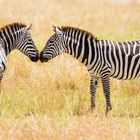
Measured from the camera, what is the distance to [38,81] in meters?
10.8

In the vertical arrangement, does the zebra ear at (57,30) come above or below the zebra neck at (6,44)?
above

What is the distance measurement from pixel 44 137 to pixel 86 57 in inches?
144

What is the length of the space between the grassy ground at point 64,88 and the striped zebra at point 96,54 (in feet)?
1.77

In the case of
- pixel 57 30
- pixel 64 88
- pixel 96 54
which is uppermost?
pixel 57 30

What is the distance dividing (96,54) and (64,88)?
1.49 m

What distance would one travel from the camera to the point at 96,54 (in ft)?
31.2

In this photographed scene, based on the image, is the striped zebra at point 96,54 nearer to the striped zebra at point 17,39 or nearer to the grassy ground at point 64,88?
the striped zebra at point 17,39

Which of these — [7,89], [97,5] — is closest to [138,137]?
[7,89]

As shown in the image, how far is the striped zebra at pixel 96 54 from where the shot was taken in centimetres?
941

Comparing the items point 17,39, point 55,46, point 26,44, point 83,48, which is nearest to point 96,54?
point 83,48

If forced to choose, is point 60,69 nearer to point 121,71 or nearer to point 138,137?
point 121,71

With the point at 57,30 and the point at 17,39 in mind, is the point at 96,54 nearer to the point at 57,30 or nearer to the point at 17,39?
the point at 57,30

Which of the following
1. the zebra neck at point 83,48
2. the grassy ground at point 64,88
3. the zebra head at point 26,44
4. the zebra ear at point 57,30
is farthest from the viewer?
the zebra head at point 26,44

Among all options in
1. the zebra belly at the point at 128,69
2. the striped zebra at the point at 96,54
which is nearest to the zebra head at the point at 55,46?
the striped zebra at the point at 96,54
